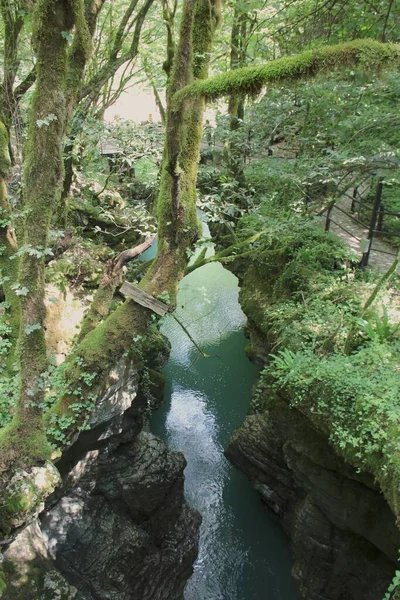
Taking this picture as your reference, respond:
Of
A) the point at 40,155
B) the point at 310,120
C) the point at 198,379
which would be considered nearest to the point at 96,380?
the point at 40,155

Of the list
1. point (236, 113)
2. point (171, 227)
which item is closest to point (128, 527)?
point (171, 227)

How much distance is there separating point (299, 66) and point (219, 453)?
912 centimetres

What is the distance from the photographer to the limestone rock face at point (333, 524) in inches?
236

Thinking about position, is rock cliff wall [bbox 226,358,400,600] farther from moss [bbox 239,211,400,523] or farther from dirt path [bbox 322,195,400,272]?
dirt path [bbox 322,195,400,272]

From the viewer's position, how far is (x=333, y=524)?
672 centimetres

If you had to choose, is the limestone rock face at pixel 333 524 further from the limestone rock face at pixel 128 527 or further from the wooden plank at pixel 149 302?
the wooden plank at pixel 149 302

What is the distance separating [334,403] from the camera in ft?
17.8

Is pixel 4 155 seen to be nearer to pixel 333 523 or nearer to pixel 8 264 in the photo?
pixel 8 264

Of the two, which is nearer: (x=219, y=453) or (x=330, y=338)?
(x=330, y=338)

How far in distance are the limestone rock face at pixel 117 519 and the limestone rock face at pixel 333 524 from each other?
2.20m

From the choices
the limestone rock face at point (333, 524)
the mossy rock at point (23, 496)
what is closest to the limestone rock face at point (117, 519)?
the mossy rock at point (23, 496)

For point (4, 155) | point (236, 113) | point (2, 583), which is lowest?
point (2, 583)

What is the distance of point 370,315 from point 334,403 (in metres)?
1.73

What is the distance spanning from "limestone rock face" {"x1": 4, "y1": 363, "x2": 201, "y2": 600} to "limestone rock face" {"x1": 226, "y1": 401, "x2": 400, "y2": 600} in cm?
220
